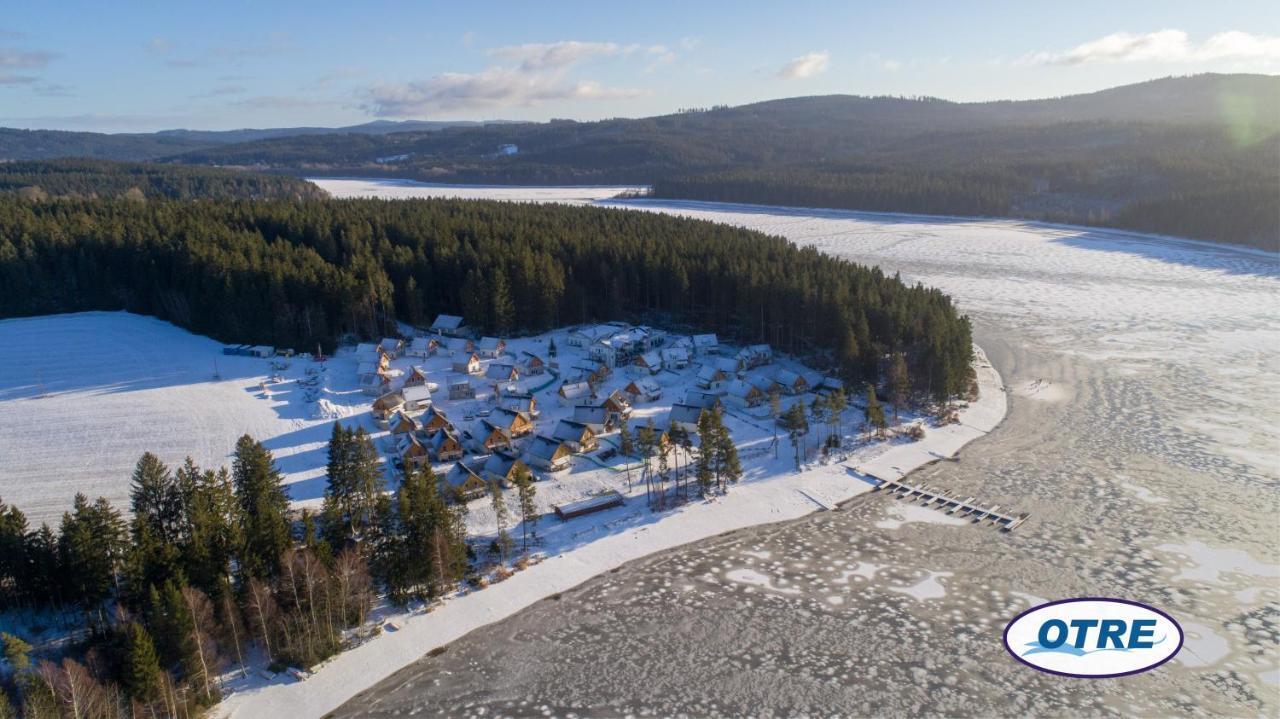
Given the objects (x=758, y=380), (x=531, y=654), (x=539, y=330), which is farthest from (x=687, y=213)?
(x=531, y=654)

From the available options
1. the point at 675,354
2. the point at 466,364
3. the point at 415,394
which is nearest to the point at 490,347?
the point at 466,364

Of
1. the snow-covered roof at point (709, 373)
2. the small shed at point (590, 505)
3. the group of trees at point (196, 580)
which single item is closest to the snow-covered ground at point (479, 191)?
the snow-covered roof at point (709, 373)

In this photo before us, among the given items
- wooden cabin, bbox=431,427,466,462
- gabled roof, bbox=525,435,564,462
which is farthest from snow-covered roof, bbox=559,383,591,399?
wooden cabin, bbox=431,427,466,462

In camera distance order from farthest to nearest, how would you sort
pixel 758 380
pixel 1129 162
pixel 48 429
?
1. pixel 1129 162
2. pixel 758 380
3. pixel 48 429

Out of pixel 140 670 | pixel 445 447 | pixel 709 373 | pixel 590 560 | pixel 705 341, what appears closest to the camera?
pixel 140 670

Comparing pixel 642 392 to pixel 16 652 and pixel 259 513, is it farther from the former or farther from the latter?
pixel 16 652

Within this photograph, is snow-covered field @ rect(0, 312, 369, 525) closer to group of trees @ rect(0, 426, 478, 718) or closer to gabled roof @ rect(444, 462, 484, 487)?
gabled roof @ rect(444, 462, 484, 487)

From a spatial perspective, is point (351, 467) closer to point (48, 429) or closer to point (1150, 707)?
point (48, 429)
